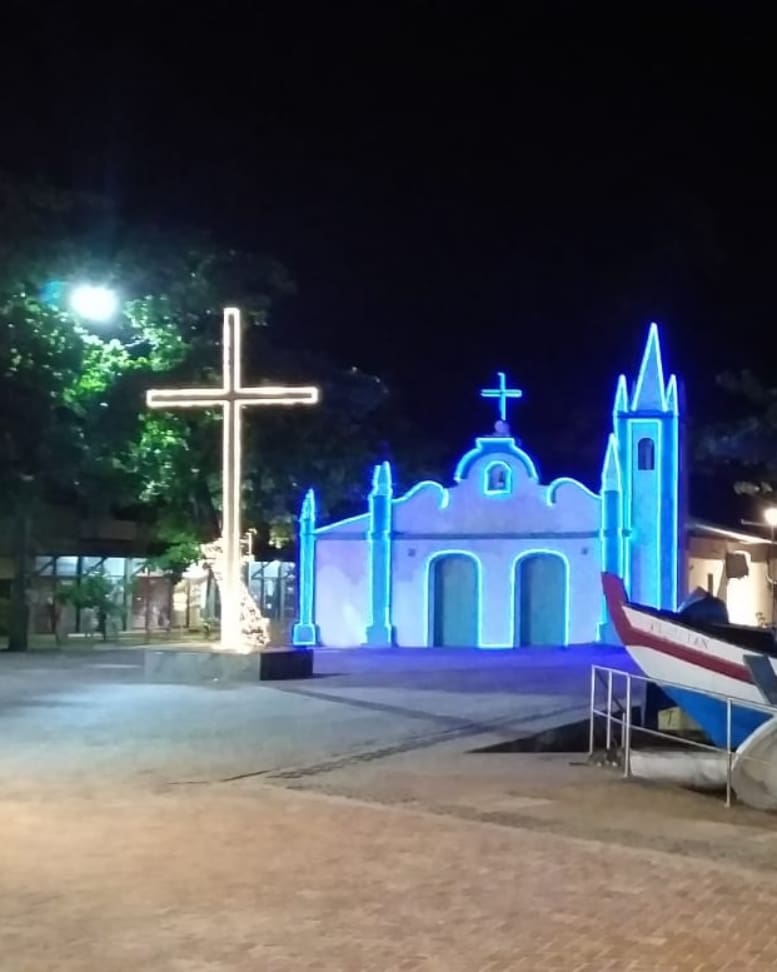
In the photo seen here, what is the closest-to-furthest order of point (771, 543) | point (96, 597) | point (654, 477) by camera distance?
1. point (654, 477)
2. point (96, 597)
3. point (771, 543)

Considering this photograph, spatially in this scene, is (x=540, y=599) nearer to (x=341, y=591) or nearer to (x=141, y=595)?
(x=341, y=591)

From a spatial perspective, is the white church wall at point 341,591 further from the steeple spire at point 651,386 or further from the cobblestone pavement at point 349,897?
the cobblestone pavement at point 349,897

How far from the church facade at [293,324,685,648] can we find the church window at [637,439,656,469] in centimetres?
4

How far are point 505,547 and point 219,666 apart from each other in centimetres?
1214

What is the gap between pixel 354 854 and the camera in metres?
9.37

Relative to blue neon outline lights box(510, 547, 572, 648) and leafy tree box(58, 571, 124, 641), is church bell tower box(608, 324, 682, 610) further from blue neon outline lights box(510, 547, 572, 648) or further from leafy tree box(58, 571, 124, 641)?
leafy tree box(58, 571, 124, 641)

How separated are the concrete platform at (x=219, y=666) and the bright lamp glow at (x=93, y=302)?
33.0 ft

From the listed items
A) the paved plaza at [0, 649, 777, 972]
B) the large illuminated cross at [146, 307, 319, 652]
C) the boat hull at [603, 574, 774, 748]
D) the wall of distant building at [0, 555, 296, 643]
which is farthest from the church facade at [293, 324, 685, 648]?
the boat hull at [603, 574, 774, 748]

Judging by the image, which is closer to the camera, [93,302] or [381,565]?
[93,302]

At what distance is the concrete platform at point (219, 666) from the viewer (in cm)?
2220

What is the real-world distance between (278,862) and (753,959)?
10.3ft

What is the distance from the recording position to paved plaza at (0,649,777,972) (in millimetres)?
7195

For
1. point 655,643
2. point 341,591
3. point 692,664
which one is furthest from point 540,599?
point 692,664

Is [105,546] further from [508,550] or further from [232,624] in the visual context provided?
[232,624]
